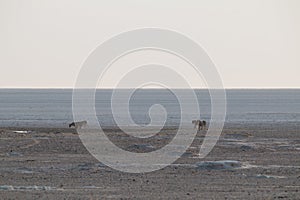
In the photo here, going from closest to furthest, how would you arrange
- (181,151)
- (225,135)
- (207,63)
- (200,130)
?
1. (207,63)
2. (181,151)
3. (225,135)
4. (200,130)

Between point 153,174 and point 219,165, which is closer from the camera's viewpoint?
point 153,174

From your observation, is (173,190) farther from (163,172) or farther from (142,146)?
(142,146)

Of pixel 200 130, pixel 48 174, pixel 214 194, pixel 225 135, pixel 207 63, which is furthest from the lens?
pixel 200 130

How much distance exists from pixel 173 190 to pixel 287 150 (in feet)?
51.6

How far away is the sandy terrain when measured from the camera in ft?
80.9

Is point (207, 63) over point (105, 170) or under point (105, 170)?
over

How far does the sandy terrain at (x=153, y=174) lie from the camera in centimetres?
2466

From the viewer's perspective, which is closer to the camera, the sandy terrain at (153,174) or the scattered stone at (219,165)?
the sandy terrain at (153,174)

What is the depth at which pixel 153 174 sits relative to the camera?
30.0m

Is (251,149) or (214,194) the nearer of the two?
(214,194)

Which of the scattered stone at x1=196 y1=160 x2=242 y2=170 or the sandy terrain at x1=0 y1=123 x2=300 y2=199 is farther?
the scattered stone at x1=196 y1=160 x2=242 y2=170

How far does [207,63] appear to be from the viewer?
35469 mm

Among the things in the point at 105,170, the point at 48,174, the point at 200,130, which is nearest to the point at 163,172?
the point at 105,170

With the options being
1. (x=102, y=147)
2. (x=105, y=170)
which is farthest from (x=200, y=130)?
(x=105, y=170)
